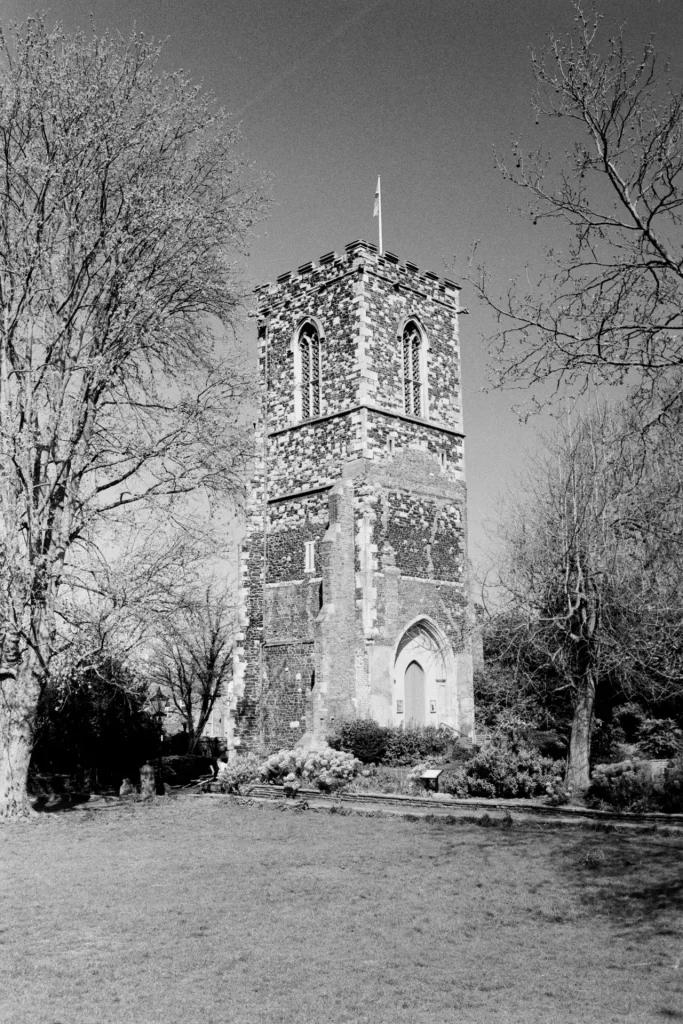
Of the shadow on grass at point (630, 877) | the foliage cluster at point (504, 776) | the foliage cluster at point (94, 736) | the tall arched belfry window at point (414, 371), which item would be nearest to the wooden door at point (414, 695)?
the foliage cluster at point (94, 736)

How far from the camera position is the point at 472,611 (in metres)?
24.5

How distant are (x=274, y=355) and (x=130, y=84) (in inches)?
439

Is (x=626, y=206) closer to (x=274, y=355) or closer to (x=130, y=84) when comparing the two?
(x=130, y=84)

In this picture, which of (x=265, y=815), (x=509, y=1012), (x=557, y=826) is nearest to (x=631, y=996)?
(x=509, y=1012)

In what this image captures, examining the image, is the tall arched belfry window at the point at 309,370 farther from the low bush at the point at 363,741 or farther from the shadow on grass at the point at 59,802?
the shadow on grass at the point at 59,802

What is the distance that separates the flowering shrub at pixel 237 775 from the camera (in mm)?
17594

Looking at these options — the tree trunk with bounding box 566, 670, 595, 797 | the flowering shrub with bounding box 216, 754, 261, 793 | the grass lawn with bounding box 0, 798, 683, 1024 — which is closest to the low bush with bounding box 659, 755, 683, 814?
the tree trunk with bounding box 566, 670, 595, 797

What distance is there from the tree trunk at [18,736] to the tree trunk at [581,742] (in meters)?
9.36

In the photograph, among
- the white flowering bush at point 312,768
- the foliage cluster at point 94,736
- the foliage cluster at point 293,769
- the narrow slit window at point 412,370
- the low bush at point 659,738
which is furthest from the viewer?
the narrow slit window at point 412,370

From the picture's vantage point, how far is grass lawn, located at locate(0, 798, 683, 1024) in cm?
537

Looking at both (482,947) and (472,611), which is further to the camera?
(472,611)

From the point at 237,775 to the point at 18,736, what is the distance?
15.8 ft

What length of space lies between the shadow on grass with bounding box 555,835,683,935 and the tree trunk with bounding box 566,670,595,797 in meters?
3.91

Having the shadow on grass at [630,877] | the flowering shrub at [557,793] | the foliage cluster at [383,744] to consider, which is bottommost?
the shadow on grass at [630,877]
